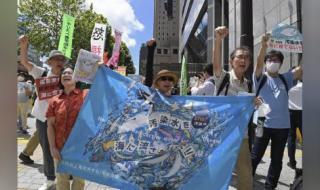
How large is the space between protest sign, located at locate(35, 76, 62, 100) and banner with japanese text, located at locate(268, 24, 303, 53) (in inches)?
122

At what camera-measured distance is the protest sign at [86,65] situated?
411 centimetres

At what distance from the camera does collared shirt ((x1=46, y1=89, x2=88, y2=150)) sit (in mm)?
4062

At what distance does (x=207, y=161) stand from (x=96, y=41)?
13.0 ft

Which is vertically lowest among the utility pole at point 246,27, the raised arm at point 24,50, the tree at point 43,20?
the raised arm at point 24,50

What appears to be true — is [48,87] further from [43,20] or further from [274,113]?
[43,20]

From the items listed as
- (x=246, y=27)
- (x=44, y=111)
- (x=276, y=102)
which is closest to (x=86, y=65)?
(x=44, y=111)

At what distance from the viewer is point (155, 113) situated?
3590mm

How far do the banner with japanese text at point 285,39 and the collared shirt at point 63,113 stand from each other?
319cm

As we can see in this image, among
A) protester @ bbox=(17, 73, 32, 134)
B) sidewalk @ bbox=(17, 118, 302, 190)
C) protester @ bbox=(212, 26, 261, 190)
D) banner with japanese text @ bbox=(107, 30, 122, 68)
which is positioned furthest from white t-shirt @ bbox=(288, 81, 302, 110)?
protester @ bbox=(17, 73, 32, 134)

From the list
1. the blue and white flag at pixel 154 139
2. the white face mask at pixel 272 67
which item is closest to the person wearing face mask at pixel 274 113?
the white face mask at pixel 272 67

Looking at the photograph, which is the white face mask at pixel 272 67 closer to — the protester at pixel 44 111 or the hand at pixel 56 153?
the protester at pixel 44 111

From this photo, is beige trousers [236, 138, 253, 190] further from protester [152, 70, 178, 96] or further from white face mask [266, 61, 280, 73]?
white face mask [266, 61, 280, 73]
